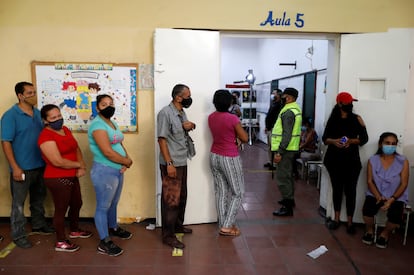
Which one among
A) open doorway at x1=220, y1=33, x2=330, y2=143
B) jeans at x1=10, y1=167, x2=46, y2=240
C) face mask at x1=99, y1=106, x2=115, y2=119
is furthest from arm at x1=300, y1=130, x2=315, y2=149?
jeans at x1=10, y1=167, x2=46, y2=240

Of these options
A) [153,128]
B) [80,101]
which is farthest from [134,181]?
[80,101]

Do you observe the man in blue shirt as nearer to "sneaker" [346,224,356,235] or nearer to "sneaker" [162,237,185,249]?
"sneaker" [162,237,185,249]

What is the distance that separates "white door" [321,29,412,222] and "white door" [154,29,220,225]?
4.79 feet

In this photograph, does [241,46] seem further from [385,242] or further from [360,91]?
[385,242]

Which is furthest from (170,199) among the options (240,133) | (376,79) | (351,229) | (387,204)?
(376,79)

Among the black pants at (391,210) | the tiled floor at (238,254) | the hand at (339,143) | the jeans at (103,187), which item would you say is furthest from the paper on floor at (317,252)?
the jeans at (103,187)

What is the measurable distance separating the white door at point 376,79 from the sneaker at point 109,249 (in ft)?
8.70

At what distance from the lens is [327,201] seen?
153 inches

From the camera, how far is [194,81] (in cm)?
347

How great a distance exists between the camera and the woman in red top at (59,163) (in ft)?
9.25

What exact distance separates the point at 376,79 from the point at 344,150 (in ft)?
2.80

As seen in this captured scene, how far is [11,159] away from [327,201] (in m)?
3.38

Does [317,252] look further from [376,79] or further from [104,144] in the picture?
Answer: [104,144]

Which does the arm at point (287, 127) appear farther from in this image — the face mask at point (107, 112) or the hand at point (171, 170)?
the face mask at point (107, 112)
